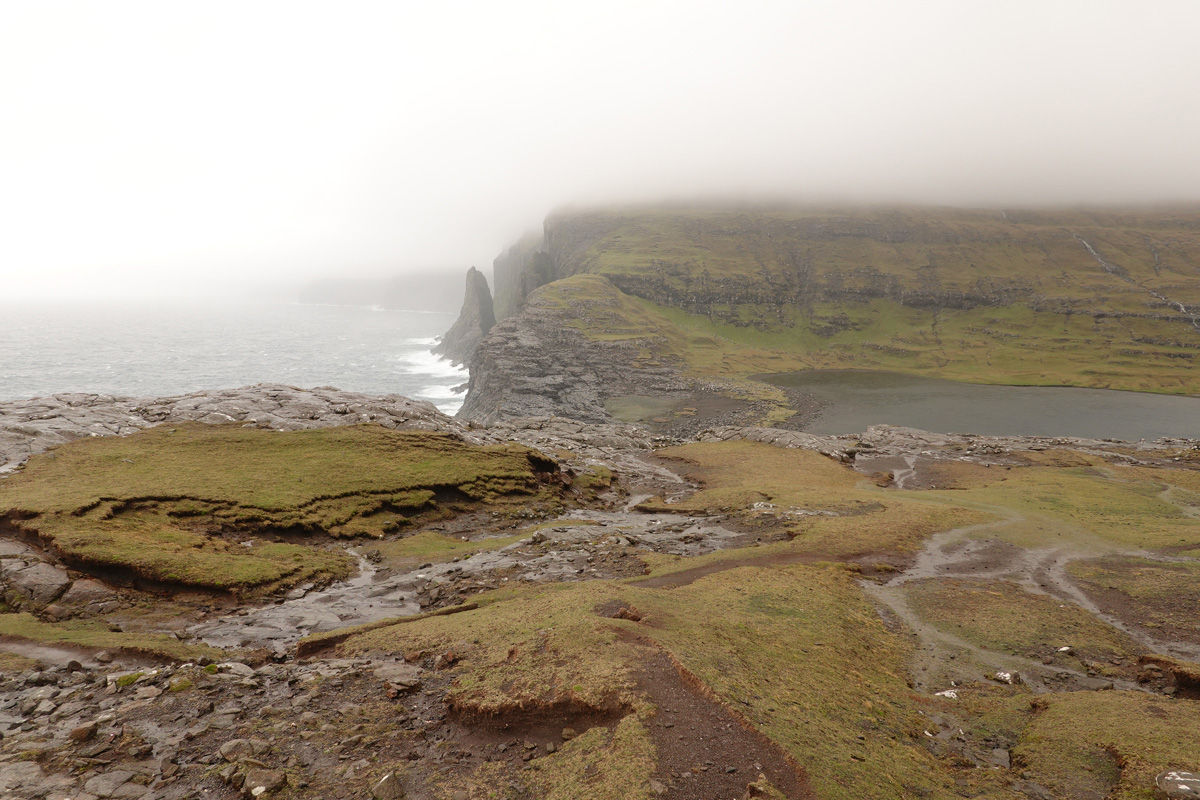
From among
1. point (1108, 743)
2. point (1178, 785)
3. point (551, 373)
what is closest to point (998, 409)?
point (551, 373)

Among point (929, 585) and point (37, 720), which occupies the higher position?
point (37, 720)

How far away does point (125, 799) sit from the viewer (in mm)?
10914

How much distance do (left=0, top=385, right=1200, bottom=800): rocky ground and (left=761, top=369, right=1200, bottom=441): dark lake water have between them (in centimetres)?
10070

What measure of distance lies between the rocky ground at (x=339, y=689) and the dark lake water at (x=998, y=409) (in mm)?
100700

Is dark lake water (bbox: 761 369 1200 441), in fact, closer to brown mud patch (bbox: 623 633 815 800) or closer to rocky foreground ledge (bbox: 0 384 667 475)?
rocky foreground ledge (bbox: 0 384 667 475)

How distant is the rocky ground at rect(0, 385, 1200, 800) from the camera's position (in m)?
11.6

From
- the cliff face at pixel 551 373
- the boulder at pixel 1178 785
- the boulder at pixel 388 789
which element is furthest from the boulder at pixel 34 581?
the cliff face at pixel 551 373

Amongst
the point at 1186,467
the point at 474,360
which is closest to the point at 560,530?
the point at 1186,467

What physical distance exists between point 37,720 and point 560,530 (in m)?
26.9

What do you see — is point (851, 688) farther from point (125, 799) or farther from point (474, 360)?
point (474, 360)

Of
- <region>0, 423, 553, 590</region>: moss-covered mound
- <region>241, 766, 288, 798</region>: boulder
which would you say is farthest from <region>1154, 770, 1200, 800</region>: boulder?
<region>0, 423, 553, 590</region>: moss-covered mound

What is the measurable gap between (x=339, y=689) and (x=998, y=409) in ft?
565

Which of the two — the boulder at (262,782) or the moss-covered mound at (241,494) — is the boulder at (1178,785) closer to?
the boulder at (262,782)

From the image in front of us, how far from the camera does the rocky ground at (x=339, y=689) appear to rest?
1160cm
